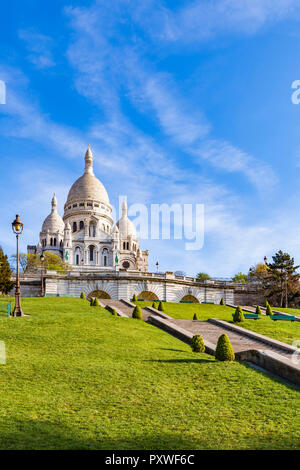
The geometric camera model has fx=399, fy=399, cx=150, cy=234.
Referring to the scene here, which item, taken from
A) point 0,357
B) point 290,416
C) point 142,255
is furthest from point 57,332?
point 142,255

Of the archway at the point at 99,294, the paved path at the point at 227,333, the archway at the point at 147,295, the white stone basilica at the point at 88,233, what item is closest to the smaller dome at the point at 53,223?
the white stone basilica at the point at 88,233

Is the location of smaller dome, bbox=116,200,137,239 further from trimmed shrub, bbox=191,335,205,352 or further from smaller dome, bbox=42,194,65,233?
trimmed shrub, bbox=191,335,205,352

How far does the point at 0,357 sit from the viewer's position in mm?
13805

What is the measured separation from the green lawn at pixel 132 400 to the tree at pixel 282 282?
134 feet

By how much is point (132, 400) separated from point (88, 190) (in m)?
99.0

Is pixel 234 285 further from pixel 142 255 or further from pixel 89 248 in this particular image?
pixel 142 255

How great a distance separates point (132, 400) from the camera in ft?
33.9

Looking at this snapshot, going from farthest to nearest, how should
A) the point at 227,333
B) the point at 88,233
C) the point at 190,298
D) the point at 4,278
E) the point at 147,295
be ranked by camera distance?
the point at 88,233
the point at 190,298
the point at 147,295
the point at 4,278
the point at 227,333

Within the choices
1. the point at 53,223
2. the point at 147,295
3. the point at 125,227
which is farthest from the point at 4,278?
the point at 125,227

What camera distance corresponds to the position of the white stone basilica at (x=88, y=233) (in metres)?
96.9

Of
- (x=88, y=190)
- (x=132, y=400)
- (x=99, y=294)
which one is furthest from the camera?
(x=88, y=190)

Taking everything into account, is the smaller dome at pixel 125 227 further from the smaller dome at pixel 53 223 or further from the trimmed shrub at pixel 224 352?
the trimmed shrub at pixel 224 352

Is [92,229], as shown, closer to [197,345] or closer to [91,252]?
[91,252]
